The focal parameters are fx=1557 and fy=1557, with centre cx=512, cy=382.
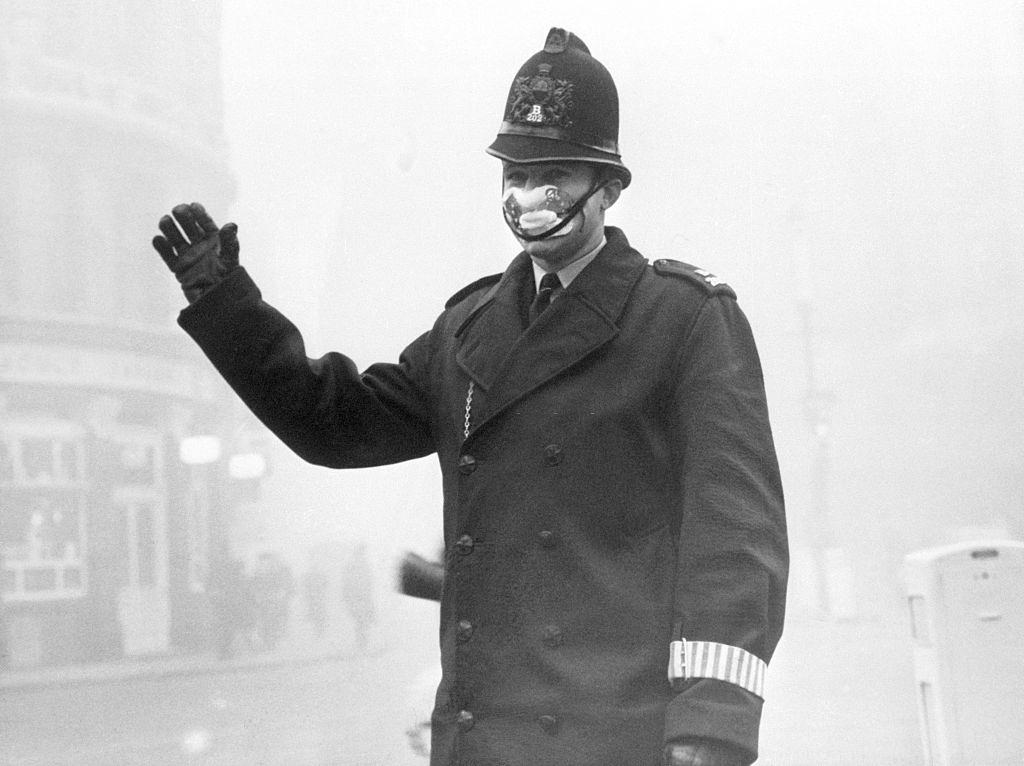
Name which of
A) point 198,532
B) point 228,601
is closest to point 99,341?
point 198,532

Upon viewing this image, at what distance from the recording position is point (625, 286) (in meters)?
1.92

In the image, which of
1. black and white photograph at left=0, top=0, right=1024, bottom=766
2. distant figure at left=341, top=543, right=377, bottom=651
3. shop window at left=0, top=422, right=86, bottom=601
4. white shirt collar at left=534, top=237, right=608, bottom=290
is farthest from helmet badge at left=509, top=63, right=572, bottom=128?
shop window at left=0, top=422, right=86, bottom=601

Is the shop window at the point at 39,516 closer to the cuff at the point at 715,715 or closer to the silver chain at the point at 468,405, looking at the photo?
the silver chain at the point at 468,405

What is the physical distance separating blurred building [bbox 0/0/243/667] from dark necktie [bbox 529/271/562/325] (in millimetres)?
3792

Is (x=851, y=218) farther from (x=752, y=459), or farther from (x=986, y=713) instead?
(x=752, y=459)

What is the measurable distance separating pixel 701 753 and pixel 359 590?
416 cm

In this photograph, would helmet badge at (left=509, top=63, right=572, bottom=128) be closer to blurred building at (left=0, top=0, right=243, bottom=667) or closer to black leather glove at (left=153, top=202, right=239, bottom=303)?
black leather glove at (left=153, top=202, right=239, bottom=303)

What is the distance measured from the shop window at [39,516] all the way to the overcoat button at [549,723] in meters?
4.04

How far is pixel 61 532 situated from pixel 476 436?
4.07m

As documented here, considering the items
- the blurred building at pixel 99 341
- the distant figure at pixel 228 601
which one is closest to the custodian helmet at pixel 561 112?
the blurred building at pixel 99 341

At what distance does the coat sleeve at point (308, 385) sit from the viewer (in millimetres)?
1849

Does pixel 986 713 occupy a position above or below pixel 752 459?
below

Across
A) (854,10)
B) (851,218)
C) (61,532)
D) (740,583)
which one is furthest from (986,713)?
(740,583)

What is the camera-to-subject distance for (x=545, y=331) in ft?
6.23
